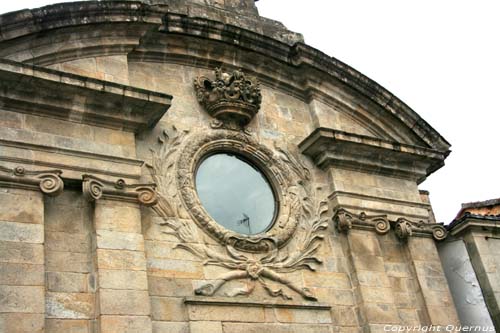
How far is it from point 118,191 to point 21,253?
1473 mm

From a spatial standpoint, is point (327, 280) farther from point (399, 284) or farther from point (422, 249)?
point (422, 249)

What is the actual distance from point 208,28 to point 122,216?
366 cm

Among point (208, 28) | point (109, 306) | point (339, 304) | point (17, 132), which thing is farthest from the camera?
point (208, 28)

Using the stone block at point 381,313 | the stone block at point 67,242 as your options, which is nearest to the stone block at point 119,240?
the stone block at point 67,242

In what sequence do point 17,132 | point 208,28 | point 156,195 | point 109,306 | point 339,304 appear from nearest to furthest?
point 109,306
point 17,132
point 156,195
point 339,304
point 208,28

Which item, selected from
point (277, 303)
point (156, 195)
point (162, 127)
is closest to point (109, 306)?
point (156, 195)

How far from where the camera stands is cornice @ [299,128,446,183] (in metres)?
10.8

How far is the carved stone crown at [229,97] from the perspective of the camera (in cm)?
1028

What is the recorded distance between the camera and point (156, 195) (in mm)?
8898

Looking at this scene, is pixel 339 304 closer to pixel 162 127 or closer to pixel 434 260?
pixel 434 260

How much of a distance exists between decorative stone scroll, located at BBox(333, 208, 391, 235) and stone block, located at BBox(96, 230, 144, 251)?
10.7 feet

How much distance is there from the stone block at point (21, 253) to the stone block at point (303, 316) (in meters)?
3.13

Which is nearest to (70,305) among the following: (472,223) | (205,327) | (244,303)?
(205,327)

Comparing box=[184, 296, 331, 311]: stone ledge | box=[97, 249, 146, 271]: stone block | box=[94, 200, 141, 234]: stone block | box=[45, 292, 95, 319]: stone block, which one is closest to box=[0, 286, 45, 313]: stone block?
box=[45, 292, 95, 319]: stone block
